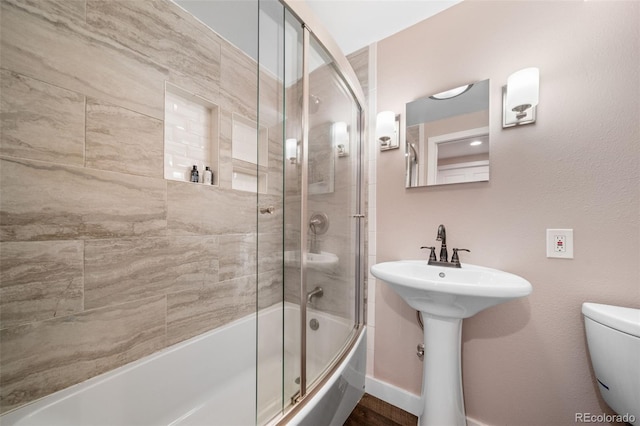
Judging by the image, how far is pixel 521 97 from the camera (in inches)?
39.8

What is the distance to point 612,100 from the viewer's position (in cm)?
93

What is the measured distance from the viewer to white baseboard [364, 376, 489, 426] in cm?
132

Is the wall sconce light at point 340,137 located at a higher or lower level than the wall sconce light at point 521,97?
lower

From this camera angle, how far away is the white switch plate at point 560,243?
3.22 ft

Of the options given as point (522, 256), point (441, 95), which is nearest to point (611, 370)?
point (522, 256)

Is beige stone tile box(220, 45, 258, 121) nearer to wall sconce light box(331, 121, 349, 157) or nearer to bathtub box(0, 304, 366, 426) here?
wall sconce light box(331, 121, 349, 157)

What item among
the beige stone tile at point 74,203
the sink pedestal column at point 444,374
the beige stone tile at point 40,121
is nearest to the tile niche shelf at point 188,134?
the beige stone tile at point 74,203

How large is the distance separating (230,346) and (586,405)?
1658mm

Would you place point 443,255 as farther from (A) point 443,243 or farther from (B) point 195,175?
(B) point 195,175

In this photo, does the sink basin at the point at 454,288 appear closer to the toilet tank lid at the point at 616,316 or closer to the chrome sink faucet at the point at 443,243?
the chrome sink faucet at the point at 443,243

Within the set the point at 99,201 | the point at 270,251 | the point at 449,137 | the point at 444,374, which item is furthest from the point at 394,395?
the point at 99,201

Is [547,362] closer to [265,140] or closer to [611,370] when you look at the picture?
[611,370]

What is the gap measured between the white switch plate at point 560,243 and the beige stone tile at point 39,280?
192 centimetres

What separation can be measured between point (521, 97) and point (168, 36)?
1.68 m
